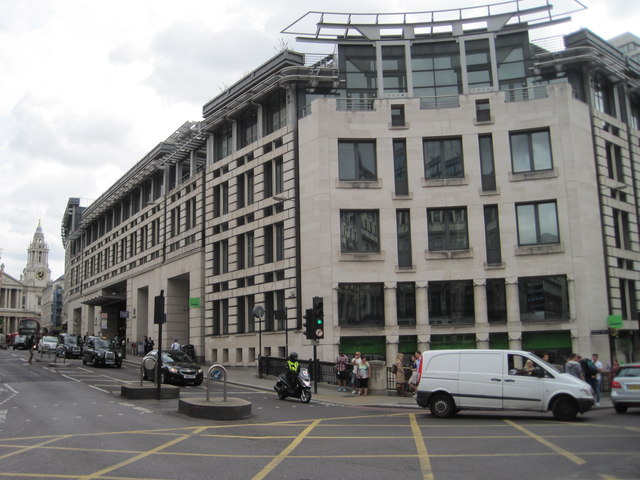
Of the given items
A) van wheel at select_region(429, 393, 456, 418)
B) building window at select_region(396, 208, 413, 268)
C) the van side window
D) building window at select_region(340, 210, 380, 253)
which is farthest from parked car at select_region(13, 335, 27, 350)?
the van side window

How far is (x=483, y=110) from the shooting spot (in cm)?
3334

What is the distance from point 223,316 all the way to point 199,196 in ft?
30.4

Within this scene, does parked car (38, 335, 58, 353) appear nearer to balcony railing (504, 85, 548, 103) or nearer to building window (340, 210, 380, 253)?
building window (340, 210, 380, 253)

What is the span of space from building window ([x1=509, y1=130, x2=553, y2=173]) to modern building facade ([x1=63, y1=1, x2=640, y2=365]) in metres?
0.07

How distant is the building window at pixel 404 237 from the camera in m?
32.7

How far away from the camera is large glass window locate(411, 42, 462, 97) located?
34406 millimetres

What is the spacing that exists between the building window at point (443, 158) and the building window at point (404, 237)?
2.39 metres

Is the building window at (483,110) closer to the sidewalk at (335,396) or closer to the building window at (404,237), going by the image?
the building window at (404,237)

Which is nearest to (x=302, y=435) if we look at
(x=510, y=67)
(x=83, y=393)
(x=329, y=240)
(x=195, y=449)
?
(x=195, y=449)

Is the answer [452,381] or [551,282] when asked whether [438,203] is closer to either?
[551,282]

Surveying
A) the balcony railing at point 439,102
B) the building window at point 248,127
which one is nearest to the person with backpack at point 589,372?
the balcony railing at point 439,102

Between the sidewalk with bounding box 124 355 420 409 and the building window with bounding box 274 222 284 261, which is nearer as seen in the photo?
the sidewalk with bounding box 124 355 420 409

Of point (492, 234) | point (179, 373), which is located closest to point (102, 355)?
point (179, 373)

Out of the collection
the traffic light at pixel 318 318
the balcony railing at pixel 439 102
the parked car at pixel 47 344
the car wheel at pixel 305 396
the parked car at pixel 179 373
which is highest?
the balcony railing at pixel 439 102
